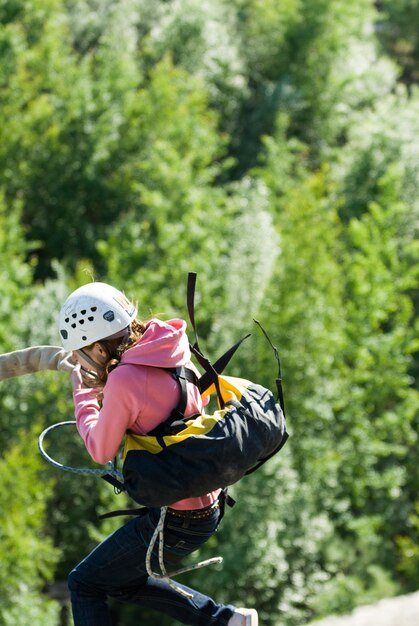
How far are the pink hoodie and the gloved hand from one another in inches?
12.3

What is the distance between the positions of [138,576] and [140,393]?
4.04 feet

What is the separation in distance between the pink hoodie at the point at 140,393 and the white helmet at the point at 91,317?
5.7 inches

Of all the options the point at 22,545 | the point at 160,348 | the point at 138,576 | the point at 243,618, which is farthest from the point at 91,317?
the point at 22,545

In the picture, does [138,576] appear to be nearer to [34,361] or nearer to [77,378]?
[77,378]

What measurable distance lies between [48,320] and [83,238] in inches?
371

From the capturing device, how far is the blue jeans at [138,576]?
5133mm

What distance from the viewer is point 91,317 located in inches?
187

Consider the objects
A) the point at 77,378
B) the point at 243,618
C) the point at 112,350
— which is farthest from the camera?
the point at 243,618

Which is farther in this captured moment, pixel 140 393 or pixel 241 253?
pixel 241 253

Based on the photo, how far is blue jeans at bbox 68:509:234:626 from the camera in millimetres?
5133

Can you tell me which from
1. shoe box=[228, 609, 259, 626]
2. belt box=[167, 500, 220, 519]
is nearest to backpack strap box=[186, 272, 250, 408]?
belt box=[167, 500, 220, 519]

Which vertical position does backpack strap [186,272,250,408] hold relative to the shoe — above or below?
above

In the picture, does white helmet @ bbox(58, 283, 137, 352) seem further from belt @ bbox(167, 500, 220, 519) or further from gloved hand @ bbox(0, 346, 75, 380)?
belt @ bbox(167, 500, 220, 519)

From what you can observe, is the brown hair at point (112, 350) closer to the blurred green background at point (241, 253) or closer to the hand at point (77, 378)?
the hand at point (77, 378)
